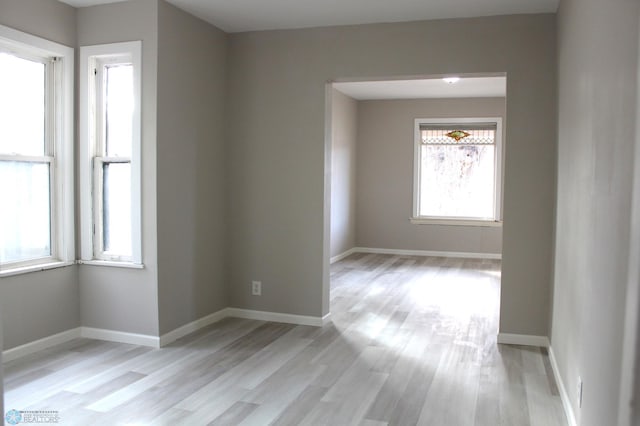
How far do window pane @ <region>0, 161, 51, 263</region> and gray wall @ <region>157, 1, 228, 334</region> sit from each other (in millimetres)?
859

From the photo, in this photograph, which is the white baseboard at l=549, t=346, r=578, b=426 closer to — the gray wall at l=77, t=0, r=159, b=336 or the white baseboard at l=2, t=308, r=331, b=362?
the white baseboard at l=2, t=308, r=331, b=362

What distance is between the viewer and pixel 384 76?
4.59 metres

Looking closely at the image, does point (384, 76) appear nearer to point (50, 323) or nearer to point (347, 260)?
point (50, 323)

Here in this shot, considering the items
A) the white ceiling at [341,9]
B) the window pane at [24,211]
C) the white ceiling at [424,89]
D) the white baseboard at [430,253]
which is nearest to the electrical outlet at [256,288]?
the window pane at [24,211]

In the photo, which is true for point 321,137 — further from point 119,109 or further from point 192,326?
point 192,326

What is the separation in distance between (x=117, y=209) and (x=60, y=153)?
1.91 feet

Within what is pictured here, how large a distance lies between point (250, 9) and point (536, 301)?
309 cm

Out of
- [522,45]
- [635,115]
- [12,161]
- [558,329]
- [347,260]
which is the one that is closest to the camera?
[635,115]

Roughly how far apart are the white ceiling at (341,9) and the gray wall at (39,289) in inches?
7.9

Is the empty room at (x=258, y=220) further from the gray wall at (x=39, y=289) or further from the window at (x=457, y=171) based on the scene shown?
the window at (x=457, y=171)

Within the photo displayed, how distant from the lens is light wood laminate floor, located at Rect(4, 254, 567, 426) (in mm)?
3004

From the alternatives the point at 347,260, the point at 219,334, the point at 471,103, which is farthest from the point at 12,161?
the point at 471,103

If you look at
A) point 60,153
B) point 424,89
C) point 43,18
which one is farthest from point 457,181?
point 43,18

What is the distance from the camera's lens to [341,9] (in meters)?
4.20
